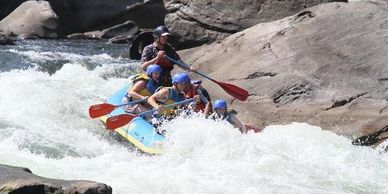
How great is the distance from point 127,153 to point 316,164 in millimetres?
2214

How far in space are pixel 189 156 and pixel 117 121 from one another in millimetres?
1163

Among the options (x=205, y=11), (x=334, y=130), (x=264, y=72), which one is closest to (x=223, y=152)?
(x=334, y=130)

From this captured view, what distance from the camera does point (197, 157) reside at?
783cm

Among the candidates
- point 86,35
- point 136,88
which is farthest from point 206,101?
point 86,35

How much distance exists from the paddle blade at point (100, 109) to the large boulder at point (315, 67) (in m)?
2.23

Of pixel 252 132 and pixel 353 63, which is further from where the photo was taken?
pixel 353 63

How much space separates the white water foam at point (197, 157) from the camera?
6969 mm

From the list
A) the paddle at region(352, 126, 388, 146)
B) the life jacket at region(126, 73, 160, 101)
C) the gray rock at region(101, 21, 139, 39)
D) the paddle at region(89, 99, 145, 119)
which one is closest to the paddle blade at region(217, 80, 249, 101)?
Answer: the life jacket at region(126, 73, 160, 101)

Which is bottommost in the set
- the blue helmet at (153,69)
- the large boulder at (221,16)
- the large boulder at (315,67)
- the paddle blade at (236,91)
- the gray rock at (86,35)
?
the gray rock at (86,35)

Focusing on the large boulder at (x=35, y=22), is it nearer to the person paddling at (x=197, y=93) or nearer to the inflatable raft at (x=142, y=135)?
the inflatable raft at (x=142, y=135)

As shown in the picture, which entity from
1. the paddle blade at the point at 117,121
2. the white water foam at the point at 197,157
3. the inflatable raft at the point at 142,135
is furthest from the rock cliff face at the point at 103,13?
the paddle blade at the point at 117,121

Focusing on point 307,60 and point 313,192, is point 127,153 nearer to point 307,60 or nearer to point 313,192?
point 313,192

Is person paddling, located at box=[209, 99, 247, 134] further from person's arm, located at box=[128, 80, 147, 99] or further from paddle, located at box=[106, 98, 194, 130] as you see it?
person's arm, located at box=[128, 80, 147, 99]

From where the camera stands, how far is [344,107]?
988cm
